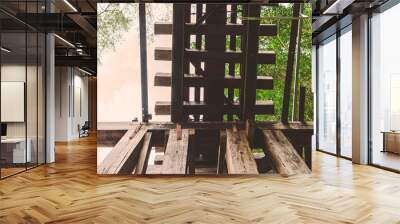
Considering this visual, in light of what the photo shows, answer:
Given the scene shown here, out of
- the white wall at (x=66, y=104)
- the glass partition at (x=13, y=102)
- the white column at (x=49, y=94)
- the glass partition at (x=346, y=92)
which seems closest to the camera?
the glass partition at (x=13, y=102)

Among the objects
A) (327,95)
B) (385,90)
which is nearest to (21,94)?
(385,90)

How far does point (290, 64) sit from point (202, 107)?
64.4 inches

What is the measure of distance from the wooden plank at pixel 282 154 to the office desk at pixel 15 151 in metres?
4.24

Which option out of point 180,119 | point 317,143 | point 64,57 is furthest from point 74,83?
point 180,119

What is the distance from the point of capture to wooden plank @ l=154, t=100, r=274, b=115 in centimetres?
638

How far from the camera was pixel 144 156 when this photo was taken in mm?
6387

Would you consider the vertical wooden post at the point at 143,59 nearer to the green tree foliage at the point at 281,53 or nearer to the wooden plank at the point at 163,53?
the wooden plank at the point at 163,53

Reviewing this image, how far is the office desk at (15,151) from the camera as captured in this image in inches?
251

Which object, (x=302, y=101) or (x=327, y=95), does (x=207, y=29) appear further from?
(x=327, y=95)

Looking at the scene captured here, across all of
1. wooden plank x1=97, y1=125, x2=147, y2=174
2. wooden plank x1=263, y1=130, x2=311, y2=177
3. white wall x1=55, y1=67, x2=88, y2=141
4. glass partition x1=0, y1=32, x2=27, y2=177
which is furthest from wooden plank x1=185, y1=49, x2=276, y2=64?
white wall x1=55, y1=67, x2=88, y2=141

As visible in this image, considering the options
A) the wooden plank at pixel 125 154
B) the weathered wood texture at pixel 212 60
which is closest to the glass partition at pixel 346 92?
the weathered wood texture at pixel 212 60

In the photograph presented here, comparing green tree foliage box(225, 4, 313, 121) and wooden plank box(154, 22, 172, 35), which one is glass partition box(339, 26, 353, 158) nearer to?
green tree foliage box(225, 4, 313, 121)

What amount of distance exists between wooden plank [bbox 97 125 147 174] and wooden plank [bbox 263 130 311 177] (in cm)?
206

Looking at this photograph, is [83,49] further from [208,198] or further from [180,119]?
[208,198]
